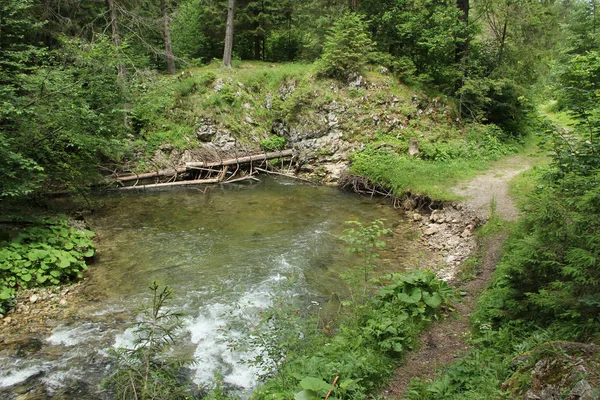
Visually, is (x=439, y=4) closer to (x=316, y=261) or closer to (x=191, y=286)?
(x=316, y=261)

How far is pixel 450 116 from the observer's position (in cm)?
1838

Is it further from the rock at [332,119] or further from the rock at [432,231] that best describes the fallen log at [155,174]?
the rock at [432,231]

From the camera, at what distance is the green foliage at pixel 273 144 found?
19281 mm

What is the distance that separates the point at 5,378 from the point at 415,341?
5.73m

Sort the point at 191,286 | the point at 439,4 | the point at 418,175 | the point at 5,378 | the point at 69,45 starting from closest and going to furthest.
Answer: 1. the point at 5,378
2. the point at 191,286
3. the point at 69,45
4. the point at 418,175
5. the point at 439,4

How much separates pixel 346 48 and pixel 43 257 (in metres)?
15.7

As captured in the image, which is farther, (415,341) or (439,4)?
(439,4)

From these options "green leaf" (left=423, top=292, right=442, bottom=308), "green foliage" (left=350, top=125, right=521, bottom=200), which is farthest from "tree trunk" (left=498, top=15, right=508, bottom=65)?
"green leaf" (left=423, top=292, right=442, bottom=308)

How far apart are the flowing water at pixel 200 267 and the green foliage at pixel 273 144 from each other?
12.7 feet

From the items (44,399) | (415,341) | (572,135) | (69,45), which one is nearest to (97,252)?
(44,399)

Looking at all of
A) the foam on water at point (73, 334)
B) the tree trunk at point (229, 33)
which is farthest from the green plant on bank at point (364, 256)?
the tree trunk at point (229, 33)

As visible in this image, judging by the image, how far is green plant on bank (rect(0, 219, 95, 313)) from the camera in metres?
7.36

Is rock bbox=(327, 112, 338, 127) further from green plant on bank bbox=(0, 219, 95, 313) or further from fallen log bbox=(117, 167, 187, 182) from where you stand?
green plant on bank bbox=(0, 219, 95, 313)

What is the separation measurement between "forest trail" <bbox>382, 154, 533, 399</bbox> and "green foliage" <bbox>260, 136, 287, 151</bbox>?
9.75 m
